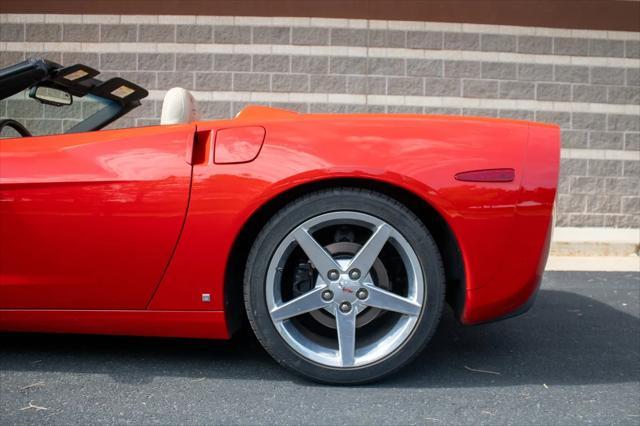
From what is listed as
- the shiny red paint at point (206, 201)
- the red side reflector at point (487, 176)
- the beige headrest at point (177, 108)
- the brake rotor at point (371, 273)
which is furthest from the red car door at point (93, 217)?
the red side reflector at point (487, 176)

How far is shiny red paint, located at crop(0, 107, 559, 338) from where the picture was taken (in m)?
2.29

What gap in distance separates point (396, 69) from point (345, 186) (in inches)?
199

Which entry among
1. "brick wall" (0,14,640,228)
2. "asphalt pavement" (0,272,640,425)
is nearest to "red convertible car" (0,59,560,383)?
"asphalt pavement" (0,272,640,425)

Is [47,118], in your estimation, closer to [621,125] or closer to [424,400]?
[424,400]

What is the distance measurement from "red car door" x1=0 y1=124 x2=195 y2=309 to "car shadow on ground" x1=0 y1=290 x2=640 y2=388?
339 millimetres

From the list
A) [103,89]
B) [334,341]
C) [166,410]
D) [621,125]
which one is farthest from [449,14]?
[166,410]

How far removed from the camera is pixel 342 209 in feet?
7.59

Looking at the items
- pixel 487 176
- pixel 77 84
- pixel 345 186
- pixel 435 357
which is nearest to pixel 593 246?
pixel 435 357

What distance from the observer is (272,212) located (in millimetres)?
2395

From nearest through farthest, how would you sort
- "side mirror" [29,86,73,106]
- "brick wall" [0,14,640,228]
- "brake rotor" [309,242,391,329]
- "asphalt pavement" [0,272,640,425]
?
"asphalt pavement" [0,272,640,425], "brake rotor" [309,242,391,329], "side mirror" [29,86,73,106], "brick wall" [0,14,640,228]

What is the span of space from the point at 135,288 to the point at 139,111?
5058 millimetres

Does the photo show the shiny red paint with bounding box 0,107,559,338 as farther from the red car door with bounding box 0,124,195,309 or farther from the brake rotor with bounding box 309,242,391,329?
the brake rotor with bounding box 309,242,391,329

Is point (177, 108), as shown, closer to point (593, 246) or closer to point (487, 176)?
point (487, 176)

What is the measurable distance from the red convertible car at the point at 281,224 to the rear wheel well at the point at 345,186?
0.03 feet
